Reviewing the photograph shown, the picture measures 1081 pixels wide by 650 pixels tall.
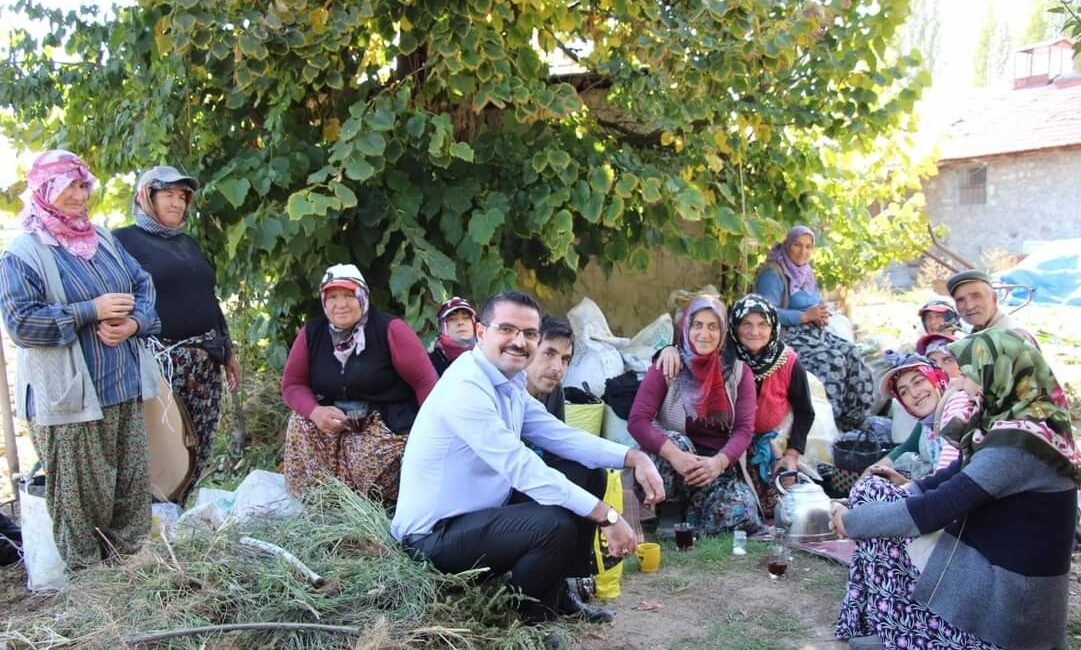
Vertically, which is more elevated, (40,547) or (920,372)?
(920,372)

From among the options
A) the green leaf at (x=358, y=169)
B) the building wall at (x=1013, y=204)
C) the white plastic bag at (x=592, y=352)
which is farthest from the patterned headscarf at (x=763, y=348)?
the building wall at (x=1013, y=204)

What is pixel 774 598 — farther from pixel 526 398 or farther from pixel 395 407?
pixel 395 407

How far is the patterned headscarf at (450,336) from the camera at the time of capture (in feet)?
15.3

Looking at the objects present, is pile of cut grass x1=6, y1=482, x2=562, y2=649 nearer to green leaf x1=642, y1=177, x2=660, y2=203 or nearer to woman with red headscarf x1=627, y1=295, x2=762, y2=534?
woman with red headscarf x1=627, y1=295, x2=762, y2=534

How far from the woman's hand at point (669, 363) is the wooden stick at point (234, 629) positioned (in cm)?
214

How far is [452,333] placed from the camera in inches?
185

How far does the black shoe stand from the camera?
131 inches

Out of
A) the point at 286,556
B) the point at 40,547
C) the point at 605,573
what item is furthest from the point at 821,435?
the point at 40,547

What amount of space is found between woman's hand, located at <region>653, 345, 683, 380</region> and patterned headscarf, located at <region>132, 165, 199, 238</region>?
7.51 feet

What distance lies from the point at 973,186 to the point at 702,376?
606 inches

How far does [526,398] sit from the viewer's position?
3.38 meters

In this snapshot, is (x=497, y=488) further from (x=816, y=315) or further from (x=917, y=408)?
(x=816, y=315)

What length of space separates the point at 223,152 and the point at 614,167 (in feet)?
7.34

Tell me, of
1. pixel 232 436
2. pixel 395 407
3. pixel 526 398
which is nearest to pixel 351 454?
pixel 395 407
